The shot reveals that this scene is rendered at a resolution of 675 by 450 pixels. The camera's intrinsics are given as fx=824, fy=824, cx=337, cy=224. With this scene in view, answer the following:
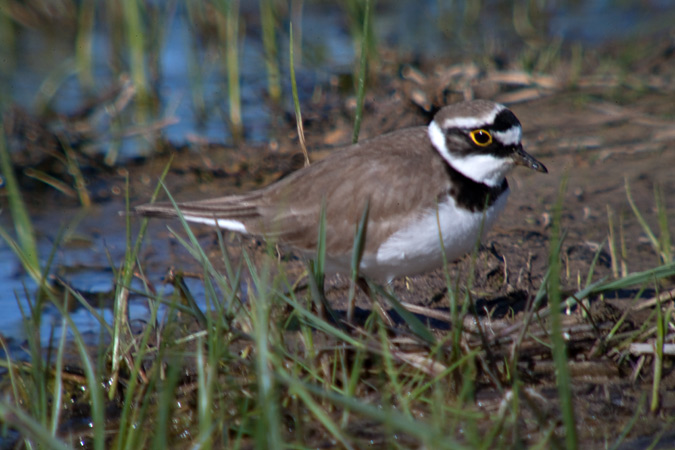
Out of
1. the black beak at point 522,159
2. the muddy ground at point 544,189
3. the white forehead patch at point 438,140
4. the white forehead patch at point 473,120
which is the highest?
the white forehead patch at point 473,120

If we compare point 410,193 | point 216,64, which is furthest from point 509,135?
point 216,64

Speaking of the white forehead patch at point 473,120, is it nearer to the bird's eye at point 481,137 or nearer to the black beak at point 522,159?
the bird's eye at point 481,137

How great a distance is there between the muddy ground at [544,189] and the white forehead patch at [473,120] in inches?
18.3

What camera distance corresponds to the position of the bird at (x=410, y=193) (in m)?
3.72

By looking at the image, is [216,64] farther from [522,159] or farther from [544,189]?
[522,159]

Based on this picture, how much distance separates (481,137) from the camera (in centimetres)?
387

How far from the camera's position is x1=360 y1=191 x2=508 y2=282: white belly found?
367cm

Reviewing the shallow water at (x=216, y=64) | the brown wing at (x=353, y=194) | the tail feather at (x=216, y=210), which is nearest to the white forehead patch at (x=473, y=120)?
the brown wing at (x=353, y=194)

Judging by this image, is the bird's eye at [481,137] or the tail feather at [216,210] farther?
the tail feather at [216,210]

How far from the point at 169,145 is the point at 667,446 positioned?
482 centimetres

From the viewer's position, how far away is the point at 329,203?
3.87 meters

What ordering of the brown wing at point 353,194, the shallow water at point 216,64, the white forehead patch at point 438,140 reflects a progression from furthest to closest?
the shallow water at point 216,64 < the white forehead patch at point 438,140 < the brown wing at point 353,194

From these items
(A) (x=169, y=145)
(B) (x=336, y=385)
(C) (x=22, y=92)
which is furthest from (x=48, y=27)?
(B) (x=336, y=385)

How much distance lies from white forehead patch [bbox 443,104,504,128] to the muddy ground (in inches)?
18.3
